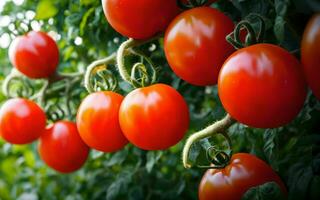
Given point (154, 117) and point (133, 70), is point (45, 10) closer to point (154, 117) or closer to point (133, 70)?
point (133, 70)

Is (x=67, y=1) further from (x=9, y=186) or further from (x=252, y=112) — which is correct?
(x=9, y=186)

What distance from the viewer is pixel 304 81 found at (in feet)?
2.39

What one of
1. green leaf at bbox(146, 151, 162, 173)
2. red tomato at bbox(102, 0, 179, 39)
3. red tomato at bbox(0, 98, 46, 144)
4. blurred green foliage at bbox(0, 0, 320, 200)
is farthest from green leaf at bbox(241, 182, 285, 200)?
red tomato at bbox(0, 98, 46, 144)

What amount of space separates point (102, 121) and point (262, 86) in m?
0.37

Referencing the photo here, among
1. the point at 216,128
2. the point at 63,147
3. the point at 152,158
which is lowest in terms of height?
the point at 152,158

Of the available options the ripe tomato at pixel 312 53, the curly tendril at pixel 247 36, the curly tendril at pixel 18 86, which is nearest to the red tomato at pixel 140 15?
the curly tendril at pixel 247 36

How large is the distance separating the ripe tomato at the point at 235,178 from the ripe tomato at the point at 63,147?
0.49m

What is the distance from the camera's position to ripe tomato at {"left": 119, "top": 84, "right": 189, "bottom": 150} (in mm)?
850

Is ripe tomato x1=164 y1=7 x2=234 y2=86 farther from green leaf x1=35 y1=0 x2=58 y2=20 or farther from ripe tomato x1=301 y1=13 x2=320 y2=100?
green leaf x1=35 y1=0 x2=58 y2=20

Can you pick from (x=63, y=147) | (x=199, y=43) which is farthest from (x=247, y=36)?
Answer: (x=63, y=147)

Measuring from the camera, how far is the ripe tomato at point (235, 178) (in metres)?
0.85

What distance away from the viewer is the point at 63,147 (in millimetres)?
1269

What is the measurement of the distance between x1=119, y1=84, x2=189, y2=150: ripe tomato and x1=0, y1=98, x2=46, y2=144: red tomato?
1.60 ft

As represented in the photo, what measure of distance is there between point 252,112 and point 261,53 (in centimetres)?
9
